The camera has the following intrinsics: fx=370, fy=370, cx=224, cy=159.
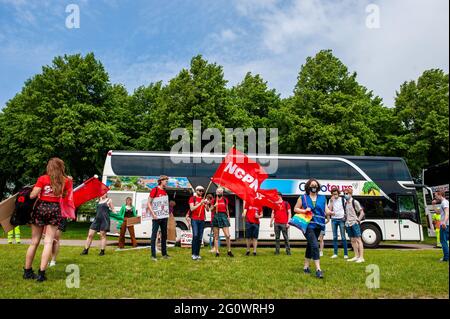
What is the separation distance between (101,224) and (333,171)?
11227 mm

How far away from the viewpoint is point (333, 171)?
1781 centimetres

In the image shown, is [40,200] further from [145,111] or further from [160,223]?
[145,111]

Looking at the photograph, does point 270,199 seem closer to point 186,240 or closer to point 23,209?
point 186,240

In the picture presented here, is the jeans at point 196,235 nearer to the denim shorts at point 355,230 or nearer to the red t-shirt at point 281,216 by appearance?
the red t-shirt at point 281,216

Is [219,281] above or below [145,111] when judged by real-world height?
below

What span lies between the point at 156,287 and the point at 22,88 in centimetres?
3309

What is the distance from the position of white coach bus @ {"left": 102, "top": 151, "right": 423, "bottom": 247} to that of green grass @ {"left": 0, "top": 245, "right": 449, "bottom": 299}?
26.0ft

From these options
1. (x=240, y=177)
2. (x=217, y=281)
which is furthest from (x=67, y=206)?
(x=240, y=177)

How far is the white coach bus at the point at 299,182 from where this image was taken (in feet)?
55.9

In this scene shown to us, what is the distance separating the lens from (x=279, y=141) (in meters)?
→ 29.3

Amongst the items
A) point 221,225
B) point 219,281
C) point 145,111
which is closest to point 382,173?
point 221,225

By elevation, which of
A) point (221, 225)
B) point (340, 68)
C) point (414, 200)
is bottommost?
point (221, 225)

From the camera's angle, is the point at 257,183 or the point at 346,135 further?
the point at 346,135

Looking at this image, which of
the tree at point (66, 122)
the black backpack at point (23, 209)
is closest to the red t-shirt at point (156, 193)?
the black backpack at point (23, 209)
